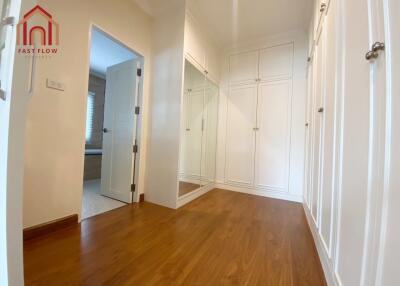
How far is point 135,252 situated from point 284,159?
2457 millimetres

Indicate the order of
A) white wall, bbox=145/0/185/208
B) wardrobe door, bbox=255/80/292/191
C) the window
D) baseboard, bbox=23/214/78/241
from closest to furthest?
baseboard, bbox=23/214/78/241, white wall, bbox=145/0/185/208, wardrobe door, bbox=255/80/292/191, the window

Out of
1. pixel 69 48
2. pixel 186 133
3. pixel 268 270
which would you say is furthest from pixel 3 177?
→ pixel 186 133

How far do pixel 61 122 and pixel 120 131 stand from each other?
0.94 meters

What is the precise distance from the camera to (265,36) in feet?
9.64

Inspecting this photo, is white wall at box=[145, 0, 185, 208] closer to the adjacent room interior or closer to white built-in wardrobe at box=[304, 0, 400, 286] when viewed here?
the adjacent room interior

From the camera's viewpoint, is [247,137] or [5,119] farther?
[247,137]

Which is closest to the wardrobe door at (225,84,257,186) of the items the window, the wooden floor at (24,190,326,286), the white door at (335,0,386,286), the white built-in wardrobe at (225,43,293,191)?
the white built-in wardrobe at (225,43,293,191)

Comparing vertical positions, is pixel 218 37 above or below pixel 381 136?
above

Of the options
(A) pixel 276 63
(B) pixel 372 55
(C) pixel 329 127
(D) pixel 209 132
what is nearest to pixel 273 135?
(D) pixel 209 132

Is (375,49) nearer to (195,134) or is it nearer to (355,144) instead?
(355,144)

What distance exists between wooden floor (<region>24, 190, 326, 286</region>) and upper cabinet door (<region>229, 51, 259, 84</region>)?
90.6 inches

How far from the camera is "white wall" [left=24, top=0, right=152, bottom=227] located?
4.69ft

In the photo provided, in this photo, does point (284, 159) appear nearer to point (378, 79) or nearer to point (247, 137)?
point (247, 137)

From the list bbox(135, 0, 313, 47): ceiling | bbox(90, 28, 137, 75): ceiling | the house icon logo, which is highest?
bbox(135, 0, 313, 47): ceiling
